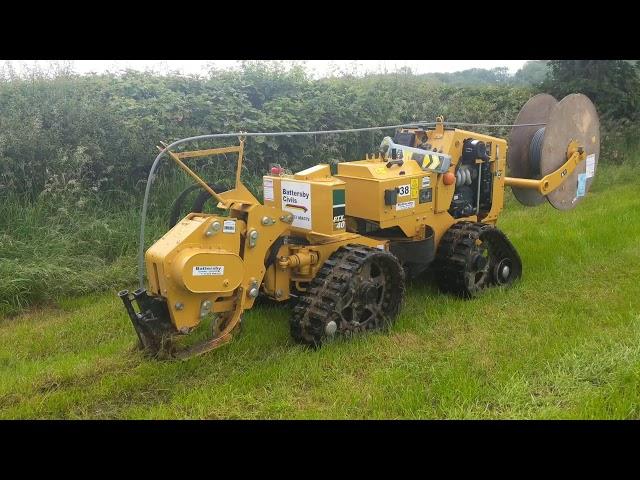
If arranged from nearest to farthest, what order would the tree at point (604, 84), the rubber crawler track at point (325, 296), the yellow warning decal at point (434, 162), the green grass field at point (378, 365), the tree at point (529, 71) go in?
the green grass field at point (378, 365) → the rubber crawler track at point (325, 296) → the yellow warning decal at point (434, 162) → the tree at point (604, 84) → the tree at point (529, 71)

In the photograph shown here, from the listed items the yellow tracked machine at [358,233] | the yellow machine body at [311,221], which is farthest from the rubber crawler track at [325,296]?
the yellow machine body at [311,221]

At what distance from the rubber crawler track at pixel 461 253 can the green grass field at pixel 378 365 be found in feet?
0.62

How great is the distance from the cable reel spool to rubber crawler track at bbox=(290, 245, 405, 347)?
2.97 meters

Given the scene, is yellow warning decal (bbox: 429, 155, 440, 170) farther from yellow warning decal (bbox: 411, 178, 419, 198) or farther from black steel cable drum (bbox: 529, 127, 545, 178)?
black steel cable drum (bbox: 529, 127, 545, 178)

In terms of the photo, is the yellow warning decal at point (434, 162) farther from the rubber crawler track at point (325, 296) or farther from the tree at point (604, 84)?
the tree at point (604, 84)

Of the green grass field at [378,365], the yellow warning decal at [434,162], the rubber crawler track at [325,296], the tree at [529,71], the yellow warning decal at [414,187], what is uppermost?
the yellow warning decal at [434,162]

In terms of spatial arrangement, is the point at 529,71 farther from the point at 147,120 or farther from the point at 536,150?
the point at 147,120

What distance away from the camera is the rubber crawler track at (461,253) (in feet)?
21.6

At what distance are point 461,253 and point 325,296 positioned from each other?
78.8 inches

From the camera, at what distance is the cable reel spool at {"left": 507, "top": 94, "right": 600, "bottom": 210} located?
7211mm

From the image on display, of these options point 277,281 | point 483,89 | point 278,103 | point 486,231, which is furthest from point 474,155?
point 483,89

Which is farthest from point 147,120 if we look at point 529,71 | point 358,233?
point 529,71

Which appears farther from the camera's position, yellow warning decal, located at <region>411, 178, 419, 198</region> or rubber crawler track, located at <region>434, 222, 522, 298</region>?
rubber crawler track, located at <region>434, 222, 522, 298</region>

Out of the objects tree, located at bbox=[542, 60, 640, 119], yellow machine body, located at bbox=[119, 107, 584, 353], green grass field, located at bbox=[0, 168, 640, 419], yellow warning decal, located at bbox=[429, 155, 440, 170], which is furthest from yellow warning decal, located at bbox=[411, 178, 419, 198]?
tree, located at bbox=[542, 60, 640, 119]
